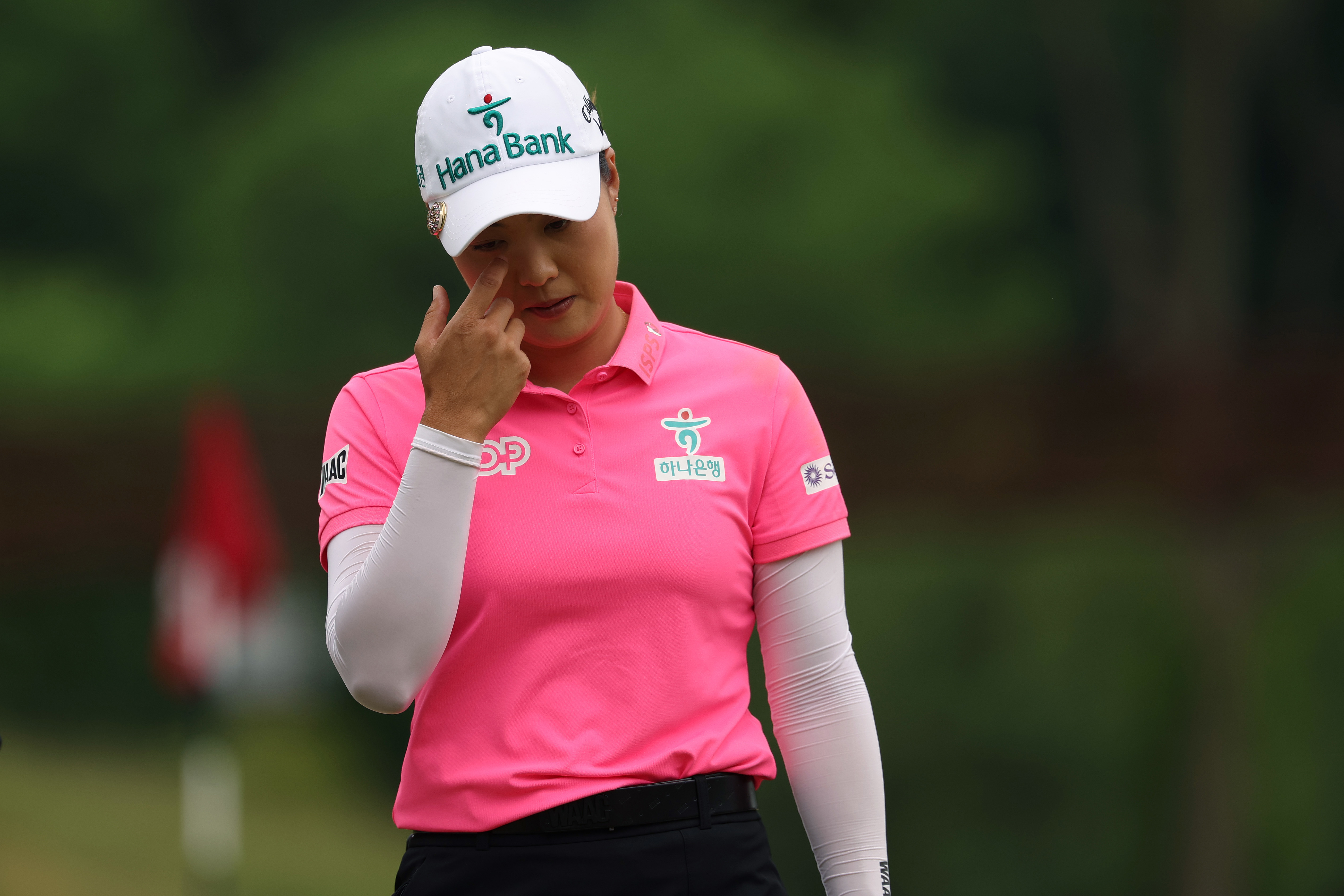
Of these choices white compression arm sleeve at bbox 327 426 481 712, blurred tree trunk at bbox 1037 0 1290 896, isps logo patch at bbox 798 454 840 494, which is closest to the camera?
white compression arm sleeve at bbox 327 426 481 712

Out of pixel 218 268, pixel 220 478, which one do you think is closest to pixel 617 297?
pixel 220 478

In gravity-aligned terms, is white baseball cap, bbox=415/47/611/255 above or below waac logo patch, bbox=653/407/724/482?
above

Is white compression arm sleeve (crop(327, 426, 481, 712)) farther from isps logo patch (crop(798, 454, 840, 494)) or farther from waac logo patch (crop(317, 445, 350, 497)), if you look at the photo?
isps logo patch (crop(798, 454, 840, 494))

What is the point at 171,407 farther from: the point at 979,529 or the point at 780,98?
the point at 979,529

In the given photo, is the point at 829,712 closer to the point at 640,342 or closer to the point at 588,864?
the point at 588,864

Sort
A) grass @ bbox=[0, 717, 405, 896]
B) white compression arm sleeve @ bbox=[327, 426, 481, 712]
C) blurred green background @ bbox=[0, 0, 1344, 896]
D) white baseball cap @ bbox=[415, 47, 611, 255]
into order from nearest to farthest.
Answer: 1. white compression arm sleeve @ bbox=[327, 426, 481, 712]
2. white baseball cap @ bbox=[415, 47, 611, 255]
3. blurred green background @ bbox=[0, 0, 1344, 896]
4. grass @ bbox=[0, 717, 405, 896]

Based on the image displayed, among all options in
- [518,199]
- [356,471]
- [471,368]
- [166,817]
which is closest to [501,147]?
[518,199]

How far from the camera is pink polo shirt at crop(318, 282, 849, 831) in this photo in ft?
4.72

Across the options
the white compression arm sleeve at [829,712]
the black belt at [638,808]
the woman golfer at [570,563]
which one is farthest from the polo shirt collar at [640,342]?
the black belt at [638,808]

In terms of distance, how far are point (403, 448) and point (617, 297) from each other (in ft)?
1.10

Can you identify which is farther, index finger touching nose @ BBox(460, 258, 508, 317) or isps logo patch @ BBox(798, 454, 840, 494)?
isps logo patch @ BBox(798, 454, 840, 494)

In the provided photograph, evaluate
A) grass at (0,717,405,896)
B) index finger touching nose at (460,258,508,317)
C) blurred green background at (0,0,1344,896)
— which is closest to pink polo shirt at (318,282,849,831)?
index finger touching nose at (460,258,508,317)

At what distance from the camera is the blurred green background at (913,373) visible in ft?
31.9

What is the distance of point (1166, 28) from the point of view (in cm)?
1122
